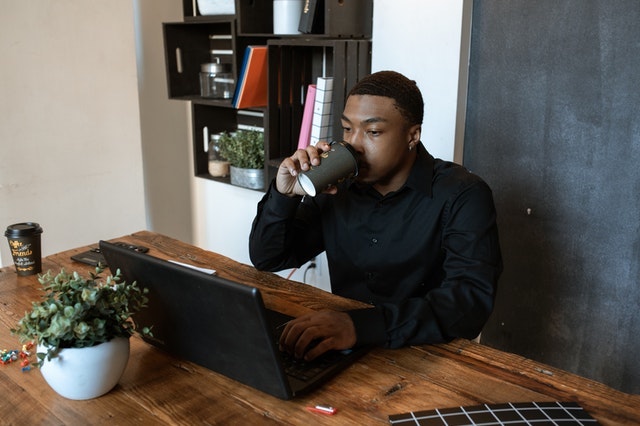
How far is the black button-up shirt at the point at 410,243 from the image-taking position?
1.26 m

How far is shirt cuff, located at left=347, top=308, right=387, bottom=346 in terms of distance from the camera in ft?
3.70

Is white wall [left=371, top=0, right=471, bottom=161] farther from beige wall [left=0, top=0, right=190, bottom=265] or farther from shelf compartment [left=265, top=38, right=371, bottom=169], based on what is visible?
beige wall [left=0, top=0, right=190, bottom=265]

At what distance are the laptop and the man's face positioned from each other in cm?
49

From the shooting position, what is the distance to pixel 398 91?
1426 mm

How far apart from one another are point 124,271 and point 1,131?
5.75 ft

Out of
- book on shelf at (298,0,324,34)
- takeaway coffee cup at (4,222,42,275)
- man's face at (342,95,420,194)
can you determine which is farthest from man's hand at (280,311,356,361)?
book on shelf at (298,0,324,34)

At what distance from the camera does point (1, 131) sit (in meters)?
2.45

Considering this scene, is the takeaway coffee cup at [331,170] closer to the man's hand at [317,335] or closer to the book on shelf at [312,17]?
the man's hand at [317,335]

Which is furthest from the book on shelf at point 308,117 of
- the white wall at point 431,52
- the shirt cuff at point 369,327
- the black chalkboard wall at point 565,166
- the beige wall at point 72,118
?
the shirt cuff at point 369,327

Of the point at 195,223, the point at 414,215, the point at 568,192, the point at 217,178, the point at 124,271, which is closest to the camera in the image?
the point at 124,271

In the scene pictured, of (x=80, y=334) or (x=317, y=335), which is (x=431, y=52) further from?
(x=80, y=334)

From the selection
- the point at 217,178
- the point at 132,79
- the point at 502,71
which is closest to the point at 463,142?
the point at 502,71

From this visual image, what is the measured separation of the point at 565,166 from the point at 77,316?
165 cm

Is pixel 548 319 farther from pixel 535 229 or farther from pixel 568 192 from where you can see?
pixel 568 192
